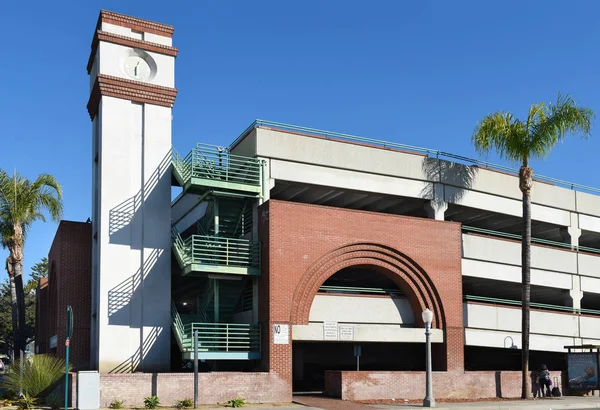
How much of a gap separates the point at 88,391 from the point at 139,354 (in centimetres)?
566

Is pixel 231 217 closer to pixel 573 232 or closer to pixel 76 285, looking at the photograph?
pixel 76 285

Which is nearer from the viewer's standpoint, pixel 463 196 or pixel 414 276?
pixel 414 276

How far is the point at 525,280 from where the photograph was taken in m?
30.0

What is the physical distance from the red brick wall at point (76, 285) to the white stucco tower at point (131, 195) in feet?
3.34

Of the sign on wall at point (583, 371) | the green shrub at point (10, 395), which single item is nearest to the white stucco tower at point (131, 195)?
the green shrub at point (10, 395)

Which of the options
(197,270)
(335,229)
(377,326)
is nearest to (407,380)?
(377,326)

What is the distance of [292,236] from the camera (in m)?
27.4

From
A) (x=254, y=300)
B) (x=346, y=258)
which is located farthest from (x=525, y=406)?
(x=254, y=300)

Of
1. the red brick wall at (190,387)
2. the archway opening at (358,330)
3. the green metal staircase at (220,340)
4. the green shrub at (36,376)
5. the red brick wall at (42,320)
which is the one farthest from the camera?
the red brick wall at (42,320)

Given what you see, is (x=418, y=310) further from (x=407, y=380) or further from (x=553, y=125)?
(x=553, y=125)

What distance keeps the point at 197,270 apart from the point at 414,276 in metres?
9.50

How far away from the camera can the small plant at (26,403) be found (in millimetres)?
22703

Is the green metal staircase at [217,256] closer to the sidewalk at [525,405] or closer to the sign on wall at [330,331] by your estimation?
the sign on wall at [330,331]

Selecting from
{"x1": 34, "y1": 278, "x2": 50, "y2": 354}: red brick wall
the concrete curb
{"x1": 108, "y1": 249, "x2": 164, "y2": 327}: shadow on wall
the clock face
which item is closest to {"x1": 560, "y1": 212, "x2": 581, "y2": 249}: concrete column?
the concrete curb
